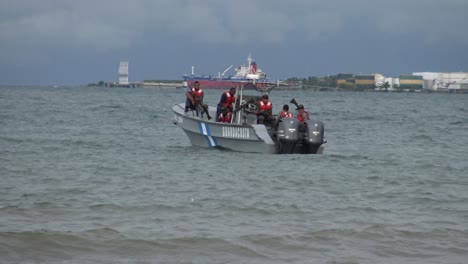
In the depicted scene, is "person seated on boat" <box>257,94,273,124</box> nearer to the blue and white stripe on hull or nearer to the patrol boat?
the patrol boat

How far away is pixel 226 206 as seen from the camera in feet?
40.5

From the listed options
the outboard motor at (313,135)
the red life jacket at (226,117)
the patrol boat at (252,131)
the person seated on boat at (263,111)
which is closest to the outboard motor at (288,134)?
the patrol boat at (252,131)

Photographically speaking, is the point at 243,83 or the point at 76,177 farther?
the point at 243,83

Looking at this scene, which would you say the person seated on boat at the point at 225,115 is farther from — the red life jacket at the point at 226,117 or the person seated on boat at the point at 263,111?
the person seated on boat at the point at 263,111

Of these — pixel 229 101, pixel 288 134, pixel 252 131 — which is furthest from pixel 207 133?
pixel 288 134

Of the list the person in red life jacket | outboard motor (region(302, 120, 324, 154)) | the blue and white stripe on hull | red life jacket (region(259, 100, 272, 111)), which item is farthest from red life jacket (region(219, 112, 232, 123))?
outboard motor (region(302, 120, 324, 154))

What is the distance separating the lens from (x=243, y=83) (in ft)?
65.3

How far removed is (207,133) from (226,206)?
26.0ft

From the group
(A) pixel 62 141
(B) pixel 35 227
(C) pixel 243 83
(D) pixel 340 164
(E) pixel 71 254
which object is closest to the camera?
(E) pixel 71 254

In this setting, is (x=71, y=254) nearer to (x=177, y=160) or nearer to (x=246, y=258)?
(x=246, y=258)

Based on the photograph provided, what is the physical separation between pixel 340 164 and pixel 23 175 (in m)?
7.01

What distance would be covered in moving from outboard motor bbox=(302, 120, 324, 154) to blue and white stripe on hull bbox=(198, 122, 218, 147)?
261 centimetres

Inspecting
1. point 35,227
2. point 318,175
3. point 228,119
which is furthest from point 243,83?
point 35,227

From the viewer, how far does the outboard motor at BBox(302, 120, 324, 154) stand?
18192 mm
